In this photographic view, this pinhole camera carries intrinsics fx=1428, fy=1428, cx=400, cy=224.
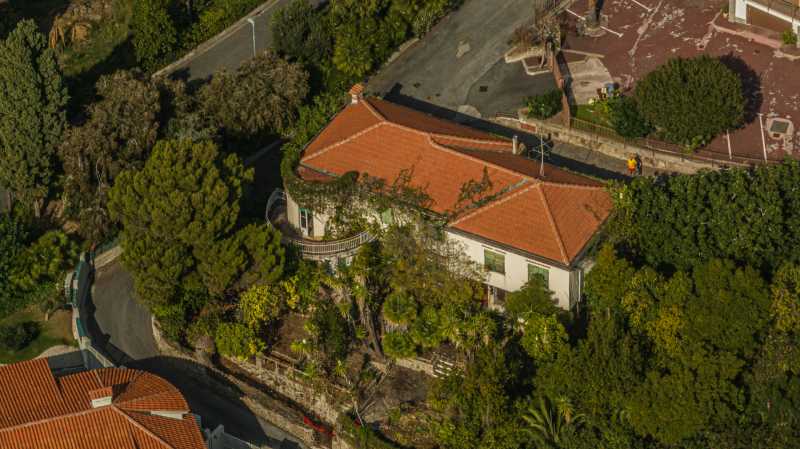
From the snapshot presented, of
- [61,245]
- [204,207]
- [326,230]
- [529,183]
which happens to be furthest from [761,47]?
[61,245]

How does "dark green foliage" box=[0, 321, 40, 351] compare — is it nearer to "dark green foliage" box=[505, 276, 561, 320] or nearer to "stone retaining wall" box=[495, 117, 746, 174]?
"dark green foliage" box=[505, 276, 561, 320]

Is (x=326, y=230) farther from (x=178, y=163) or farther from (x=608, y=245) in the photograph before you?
(x=608, y=245)

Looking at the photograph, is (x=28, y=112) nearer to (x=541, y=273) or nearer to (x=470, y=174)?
(x=470, y=174)

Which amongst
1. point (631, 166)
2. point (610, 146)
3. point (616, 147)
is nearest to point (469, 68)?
point (610, 146)

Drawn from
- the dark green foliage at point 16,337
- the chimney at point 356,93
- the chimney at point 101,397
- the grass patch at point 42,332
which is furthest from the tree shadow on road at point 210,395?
the chimney at point 356,93

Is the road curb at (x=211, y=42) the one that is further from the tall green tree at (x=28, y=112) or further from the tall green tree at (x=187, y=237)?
the tall green tree at (x=187, y=237)
